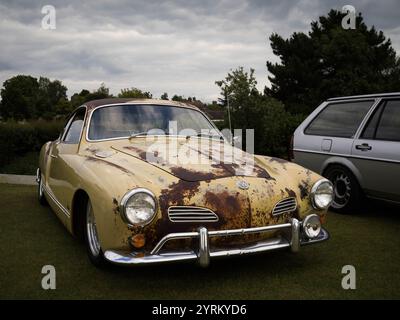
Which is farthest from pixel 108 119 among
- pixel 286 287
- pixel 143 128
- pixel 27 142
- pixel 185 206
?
pixel 27 142

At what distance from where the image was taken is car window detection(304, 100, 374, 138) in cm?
580

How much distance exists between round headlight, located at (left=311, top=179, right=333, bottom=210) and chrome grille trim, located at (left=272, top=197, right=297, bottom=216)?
0.76 feet

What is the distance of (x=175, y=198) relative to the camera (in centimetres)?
317

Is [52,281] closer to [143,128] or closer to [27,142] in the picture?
[143,128]

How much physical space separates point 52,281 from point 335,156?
13.3 feet

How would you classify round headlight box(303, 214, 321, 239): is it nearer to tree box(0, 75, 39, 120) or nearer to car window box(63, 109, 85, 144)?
car window box(63, 109, 85, 144)

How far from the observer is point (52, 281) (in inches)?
131

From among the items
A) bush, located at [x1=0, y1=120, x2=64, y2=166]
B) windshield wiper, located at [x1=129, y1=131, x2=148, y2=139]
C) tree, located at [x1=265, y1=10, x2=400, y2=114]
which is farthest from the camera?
tree, located at [x1=265, y1=10, x2=400, y2=114]

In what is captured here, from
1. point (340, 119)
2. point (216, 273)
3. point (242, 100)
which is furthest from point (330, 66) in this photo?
point (216, 273)

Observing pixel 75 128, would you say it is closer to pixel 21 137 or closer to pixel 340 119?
pixel 340 119

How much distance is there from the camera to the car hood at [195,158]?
11.6ft

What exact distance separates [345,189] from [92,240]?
11.8 feet

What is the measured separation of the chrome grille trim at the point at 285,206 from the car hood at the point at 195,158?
0.89 feet

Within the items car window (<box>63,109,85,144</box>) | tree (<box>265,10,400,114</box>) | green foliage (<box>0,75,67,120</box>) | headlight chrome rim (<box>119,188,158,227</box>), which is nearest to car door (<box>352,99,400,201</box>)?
headlight chrome rim (<box>119,188,158,227</box>)
